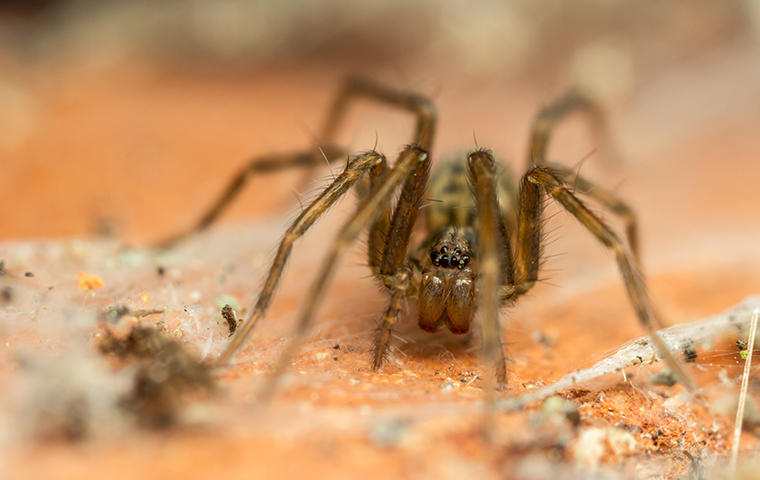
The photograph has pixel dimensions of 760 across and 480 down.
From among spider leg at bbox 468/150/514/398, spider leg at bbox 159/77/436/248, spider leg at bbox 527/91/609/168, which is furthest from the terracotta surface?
spider leg at bbox 527/91/609/168

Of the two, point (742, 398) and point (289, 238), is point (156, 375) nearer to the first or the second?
point (289, 238)

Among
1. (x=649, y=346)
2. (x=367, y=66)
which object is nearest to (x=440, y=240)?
(x=649, y=346)

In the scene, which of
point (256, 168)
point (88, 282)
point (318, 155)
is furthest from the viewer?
point (256, 168)

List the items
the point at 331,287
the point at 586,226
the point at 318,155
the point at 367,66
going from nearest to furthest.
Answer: the point at 586,226 → the point at 318,155 → the point at 331,287 → the point at 367,66

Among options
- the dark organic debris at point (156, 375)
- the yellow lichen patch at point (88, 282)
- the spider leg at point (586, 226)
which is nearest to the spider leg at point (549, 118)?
the spider leg at point (586, 226)

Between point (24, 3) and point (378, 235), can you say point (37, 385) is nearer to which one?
point (378, 235)

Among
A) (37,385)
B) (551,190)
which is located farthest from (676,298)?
(37,385)
